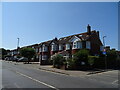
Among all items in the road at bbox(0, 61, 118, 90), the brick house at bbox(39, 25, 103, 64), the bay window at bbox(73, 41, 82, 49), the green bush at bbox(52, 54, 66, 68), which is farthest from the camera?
the brick house at bbox(39, 25, 103, 64)

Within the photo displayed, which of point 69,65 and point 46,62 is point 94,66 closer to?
point 69,65

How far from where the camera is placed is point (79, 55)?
2533 cm

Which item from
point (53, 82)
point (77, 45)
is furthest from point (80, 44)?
point (53, 82)

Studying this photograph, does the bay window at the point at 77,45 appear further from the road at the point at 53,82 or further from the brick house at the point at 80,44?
the road at the point at 53,82

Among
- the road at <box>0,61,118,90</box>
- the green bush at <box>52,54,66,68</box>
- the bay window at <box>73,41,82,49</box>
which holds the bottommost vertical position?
the road at <box>0,61,118,90</box>

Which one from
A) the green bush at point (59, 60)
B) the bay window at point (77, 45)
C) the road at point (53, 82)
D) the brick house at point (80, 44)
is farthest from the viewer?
the brick house at point (80, 44)

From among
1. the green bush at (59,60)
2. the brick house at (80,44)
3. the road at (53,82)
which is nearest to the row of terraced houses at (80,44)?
the brick house at (80,44)

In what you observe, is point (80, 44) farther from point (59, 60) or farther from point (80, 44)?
point (59, 60)

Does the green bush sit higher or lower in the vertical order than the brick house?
lower

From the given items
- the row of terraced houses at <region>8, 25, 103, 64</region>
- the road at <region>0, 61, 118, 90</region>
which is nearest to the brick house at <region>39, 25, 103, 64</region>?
the row of terraced houses at <region>8, 25, 103, 64</region>

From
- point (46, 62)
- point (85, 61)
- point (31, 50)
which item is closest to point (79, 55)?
point (85, 61)

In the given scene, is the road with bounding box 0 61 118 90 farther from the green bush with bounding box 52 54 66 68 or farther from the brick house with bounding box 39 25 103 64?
the brick house with bounding box 39 25 103 64

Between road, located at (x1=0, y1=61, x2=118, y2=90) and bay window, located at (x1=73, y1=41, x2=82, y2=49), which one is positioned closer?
road, located at (x1=0, y1=61, x2=118, y2=90)

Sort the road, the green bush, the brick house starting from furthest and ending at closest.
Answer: the brick house < the green bush < the road
